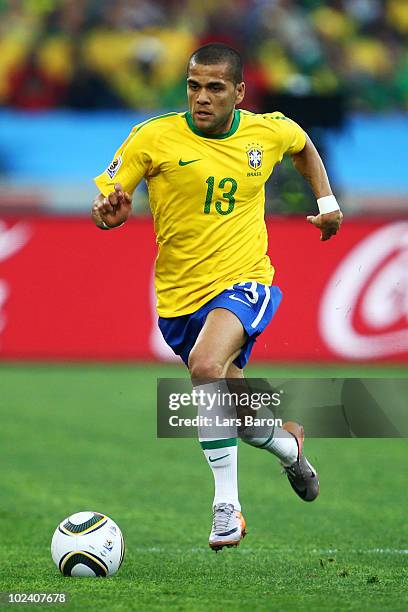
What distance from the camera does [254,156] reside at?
19.9 feet

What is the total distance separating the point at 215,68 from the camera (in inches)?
227

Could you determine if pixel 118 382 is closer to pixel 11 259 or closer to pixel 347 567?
pixel 11 259

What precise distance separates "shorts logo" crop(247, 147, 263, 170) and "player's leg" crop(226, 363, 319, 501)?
102 centimetres

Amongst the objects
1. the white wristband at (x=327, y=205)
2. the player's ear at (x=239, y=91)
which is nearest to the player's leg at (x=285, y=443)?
the white wristband at (x=327, y=205)

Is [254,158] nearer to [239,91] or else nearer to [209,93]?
[239,91]

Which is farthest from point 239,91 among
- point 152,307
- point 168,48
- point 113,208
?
point 168,48

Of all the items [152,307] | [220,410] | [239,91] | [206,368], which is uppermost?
[239,91]

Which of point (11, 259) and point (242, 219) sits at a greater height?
point (242, 219)

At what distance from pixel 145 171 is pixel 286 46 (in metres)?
12.1

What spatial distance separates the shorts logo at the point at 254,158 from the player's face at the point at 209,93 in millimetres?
261

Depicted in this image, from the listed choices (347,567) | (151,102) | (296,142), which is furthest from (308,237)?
(347,567)

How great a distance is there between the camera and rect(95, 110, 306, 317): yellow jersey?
584 centimetres

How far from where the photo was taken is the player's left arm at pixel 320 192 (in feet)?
20.5

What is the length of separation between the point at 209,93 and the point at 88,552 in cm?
222
